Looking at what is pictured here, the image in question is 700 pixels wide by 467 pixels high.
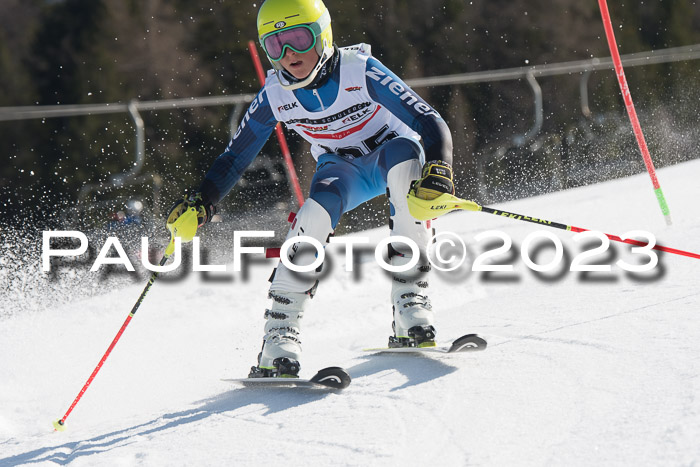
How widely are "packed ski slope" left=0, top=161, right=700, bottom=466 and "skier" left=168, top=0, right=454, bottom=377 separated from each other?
0.24m

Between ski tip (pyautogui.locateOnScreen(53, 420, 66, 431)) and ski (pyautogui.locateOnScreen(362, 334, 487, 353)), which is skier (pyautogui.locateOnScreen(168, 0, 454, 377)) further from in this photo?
ski tip (pyautogui.locateOnScreen(53, 420, 66, 431))

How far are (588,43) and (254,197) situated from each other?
14234 mm

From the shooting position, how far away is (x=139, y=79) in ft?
68.1

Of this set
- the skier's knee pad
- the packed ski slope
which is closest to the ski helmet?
the skier's knee pad

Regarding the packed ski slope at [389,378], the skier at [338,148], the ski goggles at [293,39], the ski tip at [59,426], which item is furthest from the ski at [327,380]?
the ski goggles at [293,39]

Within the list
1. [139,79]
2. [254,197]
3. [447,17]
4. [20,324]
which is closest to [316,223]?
[20,324]

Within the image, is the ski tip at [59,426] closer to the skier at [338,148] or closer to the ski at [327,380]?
the skier at [338,148]

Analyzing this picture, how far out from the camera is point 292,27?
314 centimetres

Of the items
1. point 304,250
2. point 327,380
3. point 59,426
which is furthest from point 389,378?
point 59,426

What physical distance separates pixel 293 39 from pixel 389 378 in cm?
136

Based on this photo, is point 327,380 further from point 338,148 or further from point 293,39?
point 293,39

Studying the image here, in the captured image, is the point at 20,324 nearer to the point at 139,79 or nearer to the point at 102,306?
the point at 102,306

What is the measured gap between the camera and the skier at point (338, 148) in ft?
10.2

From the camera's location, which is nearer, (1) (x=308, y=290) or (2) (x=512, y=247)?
(1) (x=308, y=290)
